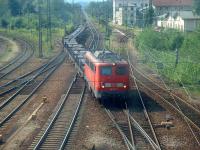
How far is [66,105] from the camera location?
75.7 feet

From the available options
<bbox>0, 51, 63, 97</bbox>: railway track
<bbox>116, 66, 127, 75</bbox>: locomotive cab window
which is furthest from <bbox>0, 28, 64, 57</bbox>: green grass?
<bbox>116, 66, 127, 75</bbox>: locomotive cab window

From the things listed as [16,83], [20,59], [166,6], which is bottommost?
[16,83]

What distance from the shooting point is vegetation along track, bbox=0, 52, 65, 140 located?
19.5 meters

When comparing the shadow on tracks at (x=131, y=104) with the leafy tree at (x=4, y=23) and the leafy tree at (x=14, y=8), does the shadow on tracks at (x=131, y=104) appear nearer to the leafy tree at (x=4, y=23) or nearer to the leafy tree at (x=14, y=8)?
the leafy tree at (x=4, y=23)

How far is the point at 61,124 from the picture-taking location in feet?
62.5

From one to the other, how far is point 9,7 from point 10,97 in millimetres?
81545

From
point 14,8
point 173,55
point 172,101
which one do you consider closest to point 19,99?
point 172,101

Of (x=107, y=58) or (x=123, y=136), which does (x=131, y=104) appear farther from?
(x=123, y=136)

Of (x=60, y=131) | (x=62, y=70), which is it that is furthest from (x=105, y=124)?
(x=62, y=70)

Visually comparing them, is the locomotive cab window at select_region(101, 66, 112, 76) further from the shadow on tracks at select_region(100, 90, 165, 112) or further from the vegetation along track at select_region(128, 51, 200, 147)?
the vegetation along track at select_region(128, 51, 200, 147)

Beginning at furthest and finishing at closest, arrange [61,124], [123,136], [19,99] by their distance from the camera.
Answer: [19,99]
[61,124]
[123,136]

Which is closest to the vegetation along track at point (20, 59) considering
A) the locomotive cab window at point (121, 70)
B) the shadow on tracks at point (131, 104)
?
the shadow on tracks at point (131, 104)

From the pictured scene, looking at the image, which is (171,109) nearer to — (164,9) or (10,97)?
(10,97)

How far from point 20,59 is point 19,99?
21579 millimetres
